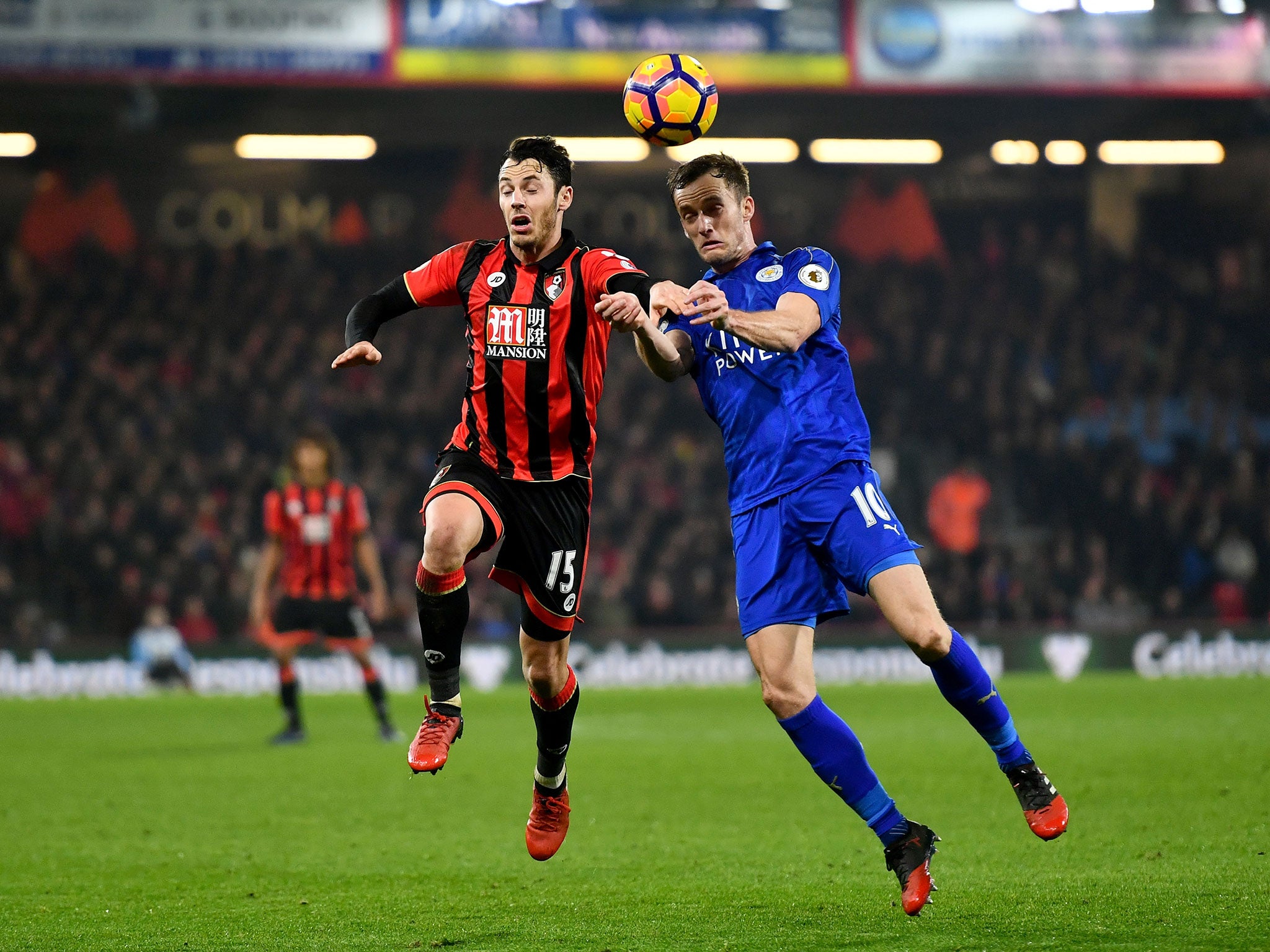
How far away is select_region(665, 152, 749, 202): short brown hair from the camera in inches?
224

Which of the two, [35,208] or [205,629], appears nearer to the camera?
[205,629]

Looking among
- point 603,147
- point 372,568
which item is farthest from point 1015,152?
point 372,568

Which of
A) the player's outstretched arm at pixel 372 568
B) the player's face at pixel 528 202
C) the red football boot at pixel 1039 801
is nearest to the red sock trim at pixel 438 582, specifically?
the player's face at pixel 528 202

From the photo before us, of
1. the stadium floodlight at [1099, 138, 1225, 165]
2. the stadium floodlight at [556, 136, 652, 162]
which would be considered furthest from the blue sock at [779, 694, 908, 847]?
the stadium floodlight at [1099, 138, 1225, 165]

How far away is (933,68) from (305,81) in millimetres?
7303

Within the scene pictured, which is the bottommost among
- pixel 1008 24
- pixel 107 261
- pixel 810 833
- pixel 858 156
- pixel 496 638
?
pixel 496 638

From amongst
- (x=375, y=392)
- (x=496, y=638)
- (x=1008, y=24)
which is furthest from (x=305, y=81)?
(x=1008, y=24)

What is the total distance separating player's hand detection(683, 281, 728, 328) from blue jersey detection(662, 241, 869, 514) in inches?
13.2

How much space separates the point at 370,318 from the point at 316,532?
6074 mm

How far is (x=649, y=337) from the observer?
5316 millimetres

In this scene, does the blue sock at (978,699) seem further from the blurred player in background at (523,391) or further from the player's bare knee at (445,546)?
the player's bare knee at (445,546)

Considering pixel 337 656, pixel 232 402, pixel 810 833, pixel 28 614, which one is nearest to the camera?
pixel 810 833

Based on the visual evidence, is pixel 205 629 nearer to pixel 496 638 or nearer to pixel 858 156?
pixel 496 638

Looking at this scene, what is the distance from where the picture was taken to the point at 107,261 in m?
22.5
